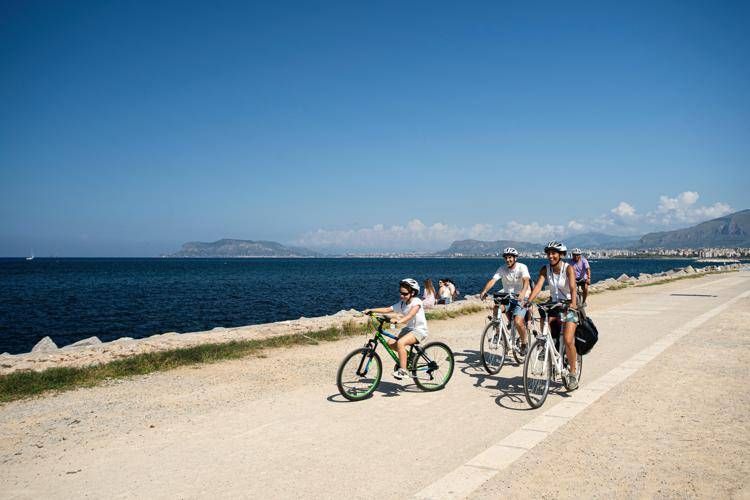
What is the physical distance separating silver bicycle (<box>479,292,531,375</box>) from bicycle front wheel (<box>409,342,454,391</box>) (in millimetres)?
1269

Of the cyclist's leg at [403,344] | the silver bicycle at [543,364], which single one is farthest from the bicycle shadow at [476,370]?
the cyclist's leg at [403,344]

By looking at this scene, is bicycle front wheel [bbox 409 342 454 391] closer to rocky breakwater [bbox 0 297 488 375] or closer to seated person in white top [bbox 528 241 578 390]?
seated person in white top [bbox 528 241 578 390]

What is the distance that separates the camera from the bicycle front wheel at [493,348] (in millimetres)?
9531

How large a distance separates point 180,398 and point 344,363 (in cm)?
272

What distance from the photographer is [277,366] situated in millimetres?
10594

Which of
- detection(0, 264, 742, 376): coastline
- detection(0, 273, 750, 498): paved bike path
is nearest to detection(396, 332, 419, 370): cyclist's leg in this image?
detection(0, 273, 750, 498): paved bike path

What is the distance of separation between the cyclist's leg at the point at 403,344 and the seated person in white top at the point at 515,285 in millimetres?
2053

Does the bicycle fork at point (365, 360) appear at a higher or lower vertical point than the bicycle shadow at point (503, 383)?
higher

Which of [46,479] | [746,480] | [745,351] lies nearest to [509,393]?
[746,480]

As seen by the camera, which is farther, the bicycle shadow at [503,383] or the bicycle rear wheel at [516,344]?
the bicycle rear wheel at [516,344]

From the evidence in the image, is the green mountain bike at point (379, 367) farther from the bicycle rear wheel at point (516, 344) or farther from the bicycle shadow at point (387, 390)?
the bicycle rear wheel at point (516, 344)

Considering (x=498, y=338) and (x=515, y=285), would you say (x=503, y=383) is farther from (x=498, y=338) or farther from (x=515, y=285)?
(x=515, y=285)

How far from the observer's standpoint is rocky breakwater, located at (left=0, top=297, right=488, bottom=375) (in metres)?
10.9

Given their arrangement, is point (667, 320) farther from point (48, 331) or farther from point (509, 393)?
point (48, 331)
